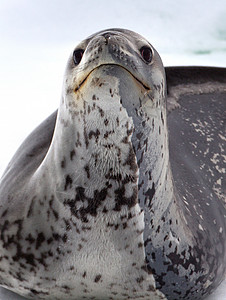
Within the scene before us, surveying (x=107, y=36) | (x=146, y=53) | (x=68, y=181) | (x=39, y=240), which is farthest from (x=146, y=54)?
(x=39, y=240)

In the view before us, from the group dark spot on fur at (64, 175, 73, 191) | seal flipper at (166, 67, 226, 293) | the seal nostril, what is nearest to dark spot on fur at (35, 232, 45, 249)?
dark spot on fur at (64, 175, 73, 191)

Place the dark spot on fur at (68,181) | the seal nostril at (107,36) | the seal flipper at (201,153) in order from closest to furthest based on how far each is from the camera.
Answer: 1. the seal nostril at (107,36)
2. the dark spot on fur at (68,181)
3. the seal flipper at (201,153)

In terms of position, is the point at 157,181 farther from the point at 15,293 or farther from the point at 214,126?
the point at 214,126

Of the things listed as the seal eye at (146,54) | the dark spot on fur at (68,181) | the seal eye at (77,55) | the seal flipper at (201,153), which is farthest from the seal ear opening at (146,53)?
the seal flipper at (201,153)

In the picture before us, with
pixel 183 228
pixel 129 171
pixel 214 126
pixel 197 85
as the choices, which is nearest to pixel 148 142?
pixel 129 171

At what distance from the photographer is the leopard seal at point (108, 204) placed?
121cm

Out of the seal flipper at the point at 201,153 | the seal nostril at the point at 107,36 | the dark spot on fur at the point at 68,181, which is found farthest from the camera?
the seal flipper at the point at 201,153

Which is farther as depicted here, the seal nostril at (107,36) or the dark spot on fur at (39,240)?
the dark spot on fur at (39,240)

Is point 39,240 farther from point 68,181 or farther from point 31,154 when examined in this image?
point 31,154

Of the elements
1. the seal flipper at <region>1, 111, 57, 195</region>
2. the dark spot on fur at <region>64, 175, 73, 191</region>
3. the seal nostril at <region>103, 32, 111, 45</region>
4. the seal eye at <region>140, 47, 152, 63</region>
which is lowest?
the seal flipper at <region>1, 111, 57, 195</region>

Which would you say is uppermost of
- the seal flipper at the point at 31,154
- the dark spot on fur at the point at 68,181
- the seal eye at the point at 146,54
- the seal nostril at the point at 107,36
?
the seal nostril at the point at 107,36

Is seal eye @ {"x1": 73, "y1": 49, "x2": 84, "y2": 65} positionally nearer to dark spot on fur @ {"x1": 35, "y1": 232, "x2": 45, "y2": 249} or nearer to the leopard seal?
the leopard seal

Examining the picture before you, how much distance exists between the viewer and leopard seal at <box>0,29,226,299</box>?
47.7 inches

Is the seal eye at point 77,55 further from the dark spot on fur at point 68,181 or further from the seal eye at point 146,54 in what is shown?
the dark spot on fur at point 68,181
